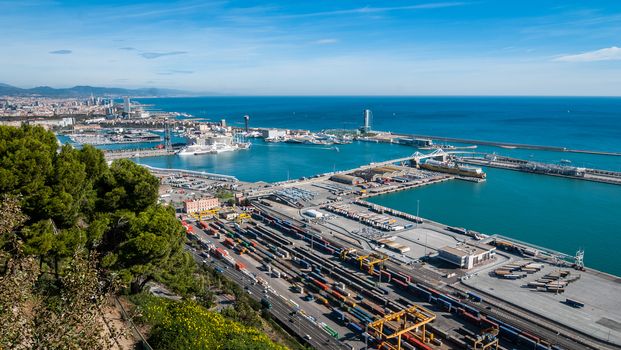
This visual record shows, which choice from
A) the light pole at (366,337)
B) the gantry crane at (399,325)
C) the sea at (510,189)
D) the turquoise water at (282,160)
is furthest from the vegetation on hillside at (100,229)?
the turquoise water at (282,160)

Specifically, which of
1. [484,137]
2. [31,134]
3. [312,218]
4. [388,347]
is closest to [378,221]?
[312,218]

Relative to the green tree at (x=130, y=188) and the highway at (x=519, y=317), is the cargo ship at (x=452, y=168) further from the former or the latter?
the green tree at (x=130, y=188)

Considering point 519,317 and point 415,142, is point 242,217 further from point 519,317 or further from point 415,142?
point 415,142

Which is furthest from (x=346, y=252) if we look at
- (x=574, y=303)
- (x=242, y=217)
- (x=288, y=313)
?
(x=574, y=303)

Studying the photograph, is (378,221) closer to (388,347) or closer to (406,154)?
(388,347)

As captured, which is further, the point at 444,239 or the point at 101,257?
the point at 444,239

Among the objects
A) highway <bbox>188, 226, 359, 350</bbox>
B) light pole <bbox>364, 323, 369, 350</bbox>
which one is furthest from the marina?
highway <bbox>188, 226, 359, 350</bbox>

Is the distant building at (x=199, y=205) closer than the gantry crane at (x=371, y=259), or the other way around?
the gantry crane at (x=371, y=259)
